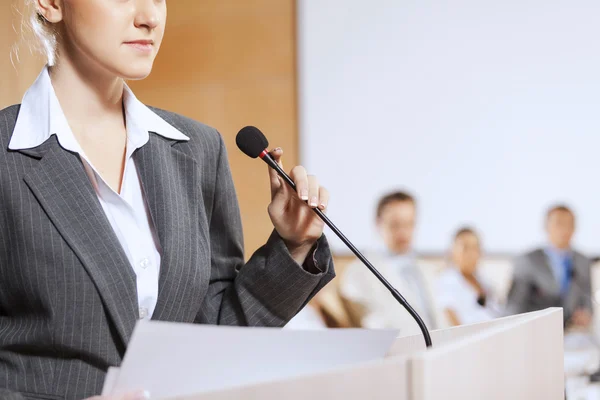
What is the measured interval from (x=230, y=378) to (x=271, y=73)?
586 centimetres

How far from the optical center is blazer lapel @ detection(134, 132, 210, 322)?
112cm

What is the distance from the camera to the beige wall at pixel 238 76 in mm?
6465

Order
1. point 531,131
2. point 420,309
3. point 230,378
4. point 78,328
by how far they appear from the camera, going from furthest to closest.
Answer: point 531,131 < point 420,309 < point 78,328 < point 230,378

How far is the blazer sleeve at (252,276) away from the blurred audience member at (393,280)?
10.1 feet

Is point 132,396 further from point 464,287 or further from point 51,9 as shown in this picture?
point 464,287

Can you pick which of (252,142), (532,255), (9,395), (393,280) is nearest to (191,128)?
(252,142)

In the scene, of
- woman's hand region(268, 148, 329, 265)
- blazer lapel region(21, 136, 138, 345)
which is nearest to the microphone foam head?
woman's hand region(268, 148, 329, 265)

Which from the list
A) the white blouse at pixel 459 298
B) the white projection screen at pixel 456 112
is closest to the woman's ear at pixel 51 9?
the white blouse at pixel 459 298

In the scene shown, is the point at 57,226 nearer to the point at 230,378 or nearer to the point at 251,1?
the point at 230,378

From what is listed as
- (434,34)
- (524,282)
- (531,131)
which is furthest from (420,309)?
(434,34)

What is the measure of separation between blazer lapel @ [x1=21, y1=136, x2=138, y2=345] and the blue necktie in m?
4.34

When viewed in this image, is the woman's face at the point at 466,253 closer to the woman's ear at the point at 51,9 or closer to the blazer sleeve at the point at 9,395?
the woman's ear at the point at 51,9

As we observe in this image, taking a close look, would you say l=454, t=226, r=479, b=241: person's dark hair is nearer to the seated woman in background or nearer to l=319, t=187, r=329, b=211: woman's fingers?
the seated woman in background

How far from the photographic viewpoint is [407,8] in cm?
605
